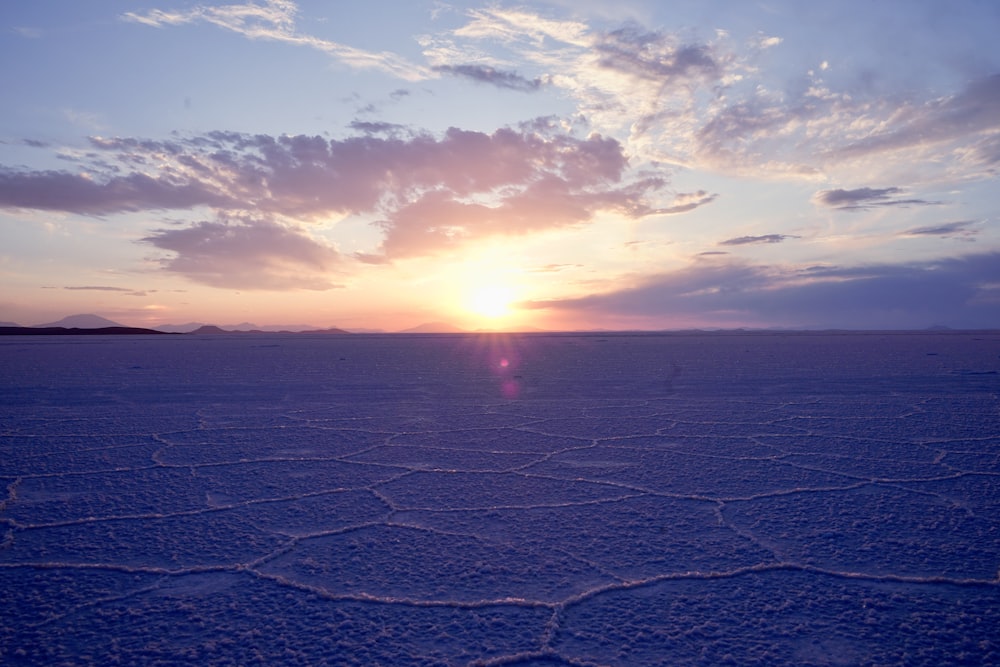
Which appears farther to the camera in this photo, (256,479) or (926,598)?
(256,479)

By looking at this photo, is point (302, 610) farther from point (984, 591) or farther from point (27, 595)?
point (984, 591)

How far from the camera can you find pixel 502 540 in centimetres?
269

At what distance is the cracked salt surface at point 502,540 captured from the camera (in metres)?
1.90

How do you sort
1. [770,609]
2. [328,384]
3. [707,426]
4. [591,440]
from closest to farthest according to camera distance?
Answer: [770,609]
[591,440]
[707,426]
[328,384]

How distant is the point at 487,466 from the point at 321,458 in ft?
3.71

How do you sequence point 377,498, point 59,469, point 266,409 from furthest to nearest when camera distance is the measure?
point 266,409, point 59,469, point 377,498

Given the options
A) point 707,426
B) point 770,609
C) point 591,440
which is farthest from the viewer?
point 707,426

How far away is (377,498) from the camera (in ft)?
10.8

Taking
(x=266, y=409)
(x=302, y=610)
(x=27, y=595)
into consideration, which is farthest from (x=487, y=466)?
(x=266, y=409)

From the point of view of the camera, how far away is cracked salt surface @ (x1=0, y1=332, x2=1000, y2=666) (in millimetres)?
1896

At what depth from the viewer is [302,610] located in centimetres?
208

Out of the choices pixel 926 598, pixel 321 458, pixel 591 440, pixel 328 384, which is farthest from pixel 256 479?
pixel 328 384

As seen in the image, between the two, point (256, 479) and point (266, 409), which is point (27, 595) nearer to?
point (256, 479)

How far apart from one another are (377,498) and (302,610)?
1229 millimetres
